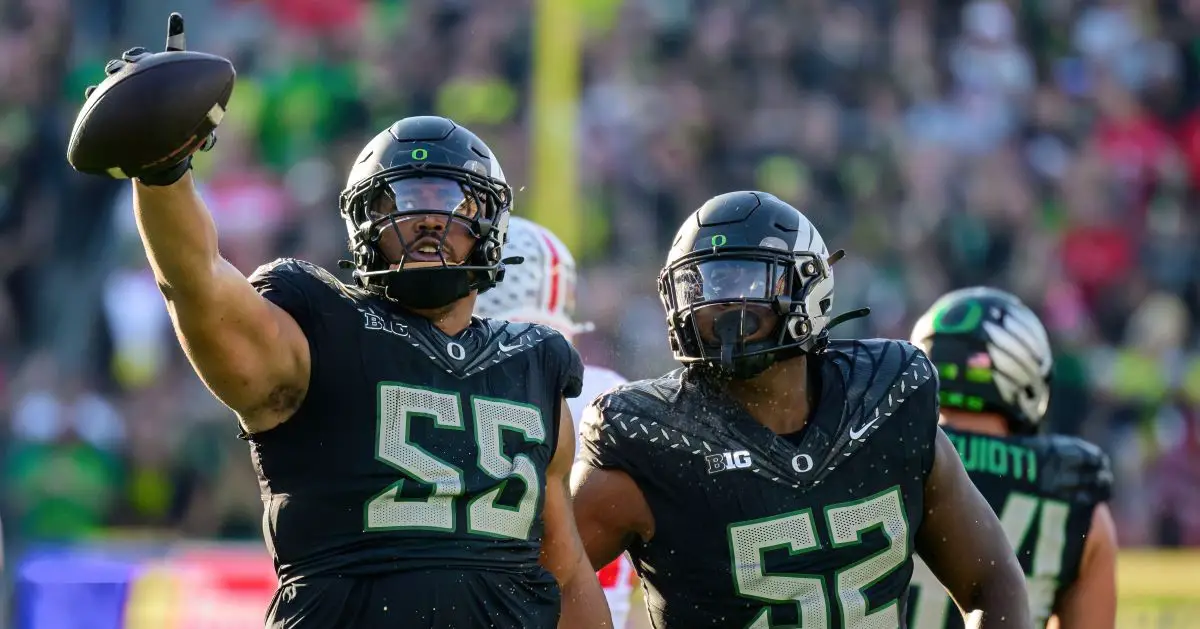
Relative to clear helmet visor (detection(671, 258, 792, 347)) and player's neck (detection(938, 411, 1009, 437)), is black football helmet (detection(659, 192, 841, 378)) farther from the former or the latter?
player's neck (detection(938, 411, 1009, 437))

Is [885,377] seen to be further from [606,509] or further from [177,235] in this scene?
[177,235]

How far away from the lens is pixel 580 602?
3.90m

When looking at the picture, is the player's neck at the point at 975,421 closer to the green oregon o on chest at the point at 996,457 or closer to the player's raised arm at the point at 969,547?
the green oregon o on chest at the point at 996,457

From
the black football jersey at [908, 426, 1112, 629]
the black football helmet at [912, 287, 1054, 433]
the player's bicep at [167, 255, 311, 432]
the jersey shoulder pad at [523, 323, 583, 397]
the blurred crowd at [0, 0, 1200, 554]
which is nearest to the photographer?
the player's bicep at [167, 255, 311, 432]

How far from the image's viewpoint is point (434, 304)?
364cm

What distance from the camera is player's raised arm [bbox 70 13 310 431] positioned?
2.97 m

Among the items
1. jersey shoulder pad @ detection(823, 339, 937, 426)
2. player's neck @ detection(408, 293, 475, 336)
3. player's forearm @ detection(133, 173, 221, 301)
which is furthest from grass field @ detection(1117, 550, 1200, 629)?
player's forearm @ detection(133, 173, 221, 301)

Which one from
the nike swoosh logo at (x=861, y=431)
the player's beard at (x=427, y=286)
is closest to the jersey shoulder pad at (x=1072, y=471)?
the nike swoosh logo at (x=861, y=431)

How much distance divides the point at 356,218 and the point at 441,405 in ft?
1.48

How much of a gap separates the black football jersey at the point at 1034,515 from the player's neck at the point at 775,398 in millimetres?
842

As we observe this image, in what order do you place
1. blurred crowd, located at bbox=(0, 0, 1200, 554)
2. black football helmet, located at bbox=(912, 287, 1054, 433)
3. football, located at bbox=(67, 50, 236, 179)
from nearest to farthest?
football, located at bbox=(67, 50, 236, 179), black football helmet, located at bbox=(912, 287, 1054, 433), blurred crowd, located at bbox=(0, 0, 1200, 554)

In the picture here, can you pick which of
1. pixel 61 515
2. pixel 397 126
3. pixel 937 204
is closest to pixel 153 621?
pixel 61 515

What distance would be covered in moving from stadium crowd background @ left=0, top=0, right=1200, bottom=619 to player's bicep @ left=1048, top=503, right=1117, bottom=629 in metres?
4.69

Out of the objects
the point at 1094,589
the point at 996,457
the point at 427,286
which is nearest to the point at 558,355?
the point at 427,286
